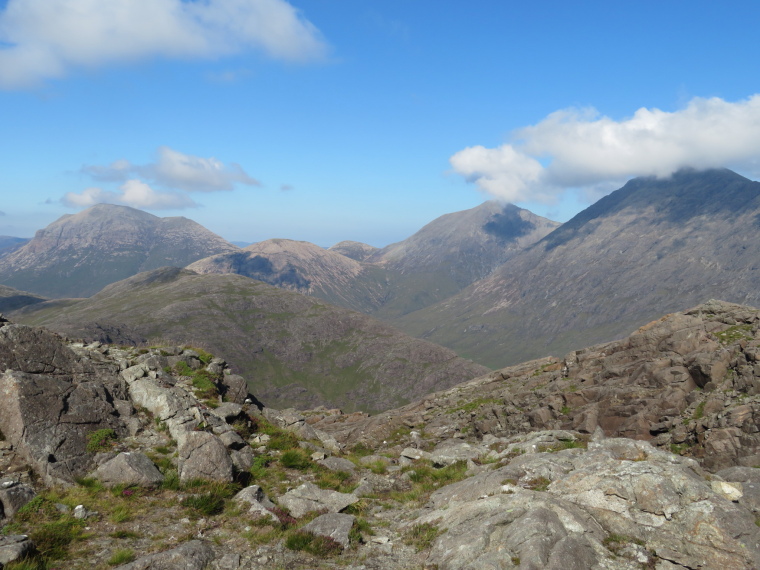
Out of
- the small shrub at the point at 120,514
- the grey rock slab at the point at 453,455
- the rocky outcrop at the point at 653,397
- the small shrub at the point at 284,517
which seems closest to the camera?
the small shrub at the point at 120,514

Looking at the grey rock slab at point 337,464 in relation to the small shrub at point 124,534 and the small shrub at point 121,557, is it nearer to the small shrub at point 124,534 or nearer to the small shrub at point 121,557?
the small shrub at point 124,534

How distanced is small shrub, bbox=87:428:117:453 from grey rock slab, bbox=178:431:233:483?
9.46 feet

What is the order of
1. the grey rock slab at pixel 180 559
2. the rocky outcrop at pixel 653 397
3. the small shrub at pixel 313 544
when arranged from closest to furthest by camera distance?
the grey rock slab at pixel 180 559, the small shrub at pixel 313 544, the rocky outcrop at pixel 653 397

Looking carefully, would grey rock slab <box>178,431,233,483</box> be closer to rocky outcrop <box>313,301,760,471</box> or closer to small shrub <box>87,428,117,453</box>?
small shrub <box>87,428,117,453</box>

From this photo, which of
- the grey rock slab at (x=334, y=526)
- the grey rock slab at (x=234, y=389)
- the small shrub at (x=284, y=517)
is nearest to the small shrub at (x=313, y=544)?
the grey rock slab at (x=334, y=526)

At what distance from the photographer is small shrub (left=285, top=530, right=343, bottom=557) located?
14.1 meters

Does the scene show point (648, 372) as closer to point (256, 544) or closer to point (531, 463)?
point (531, 463)

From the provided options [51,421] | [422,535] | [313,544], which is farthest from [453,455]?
[51,421]

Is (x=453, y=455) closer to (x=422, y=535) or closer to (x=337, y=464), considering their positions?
(x=337, y=464)

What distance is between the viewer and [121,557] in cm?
1212

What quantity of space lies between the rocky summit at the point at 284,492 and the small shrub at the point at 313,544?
57 millimetres

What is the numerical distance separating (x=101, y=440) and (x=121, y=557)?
7.60 meters

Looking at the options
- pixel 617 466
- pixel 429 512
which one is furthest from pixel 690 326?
pixel 429 512

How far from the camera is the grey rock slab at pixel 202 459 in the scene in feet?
→ 57.6
